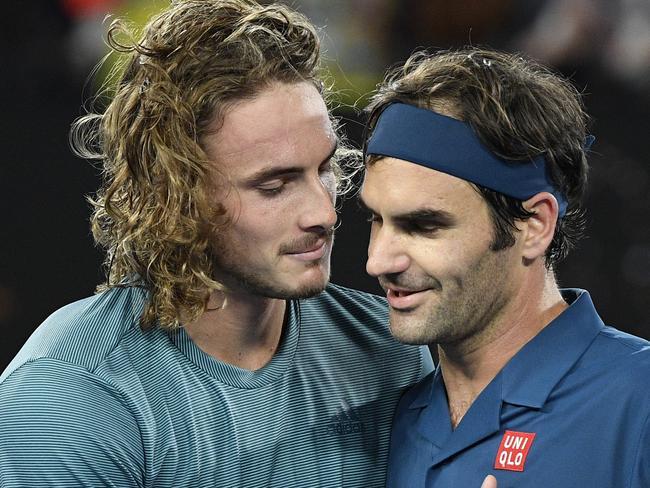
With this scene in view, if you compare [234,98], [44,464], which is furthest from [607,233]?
[44,464]

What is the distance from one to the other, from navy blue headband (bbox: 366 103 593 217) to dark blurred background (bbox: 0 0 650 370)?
1.95 m

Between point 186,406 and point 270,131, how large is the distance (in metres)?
0.62

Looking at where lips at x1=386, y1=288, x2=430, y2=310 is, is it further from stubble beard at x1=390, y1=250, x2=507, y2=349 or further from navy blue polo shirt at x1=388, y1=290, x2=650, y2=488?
navy blue polo shirt at x1=388, y1=290, x2=650, y2=488

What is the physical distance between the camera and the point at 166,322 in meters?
2.53

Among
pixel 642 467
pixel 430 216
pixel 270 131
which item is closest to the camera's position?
pixel 642 467

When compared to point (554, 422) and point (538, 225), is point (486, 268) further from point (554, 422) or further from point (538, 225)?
point (554, 422)

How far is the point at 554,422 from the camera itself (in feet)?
7.74

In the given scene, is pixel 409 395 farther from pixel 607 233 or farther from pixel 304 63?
pixel 607 233

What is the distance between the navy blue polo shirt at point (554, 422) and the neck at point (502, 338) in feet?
0.12

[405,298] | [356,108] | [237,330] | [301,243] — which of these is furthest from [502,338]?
[356,108]

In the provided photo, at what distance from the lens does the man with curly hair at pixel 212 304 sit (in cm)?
239

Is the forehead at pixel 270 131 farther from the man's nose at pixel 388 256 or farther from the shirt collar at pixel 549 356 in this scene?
the shirt collar at pixel 549 356

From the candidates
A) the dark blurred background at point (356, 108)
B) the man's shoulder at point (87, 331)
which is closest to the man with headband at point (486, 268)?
the man's shoulder at point (87, 331)

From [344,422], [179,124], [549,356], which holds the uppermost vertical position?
[179,124]
